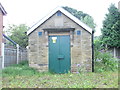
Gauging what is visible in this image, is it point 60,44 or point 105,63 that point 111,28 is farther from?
point 60,44

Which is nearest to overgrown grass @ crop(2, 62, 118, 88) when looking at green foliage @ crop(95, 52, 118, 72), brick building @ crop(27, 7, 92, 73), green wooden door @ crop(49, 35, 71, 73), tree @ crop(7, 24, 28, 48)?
brick building @ crop(27, 7, 92, 73)

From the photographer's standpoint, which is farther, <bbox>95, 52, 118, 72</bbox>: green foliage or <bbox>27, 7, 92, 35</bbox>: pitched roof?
<bbox>95, 52, 118, 72</bbox>: green foliage

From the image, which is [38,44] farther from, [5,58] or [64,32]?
[5,58]

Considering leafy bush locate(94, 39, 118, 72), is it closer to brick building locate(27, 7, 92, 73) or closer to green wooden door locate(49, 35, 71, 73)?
brick building locate(27, 7, 92, 73)

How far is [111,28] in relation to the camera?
20.7 m

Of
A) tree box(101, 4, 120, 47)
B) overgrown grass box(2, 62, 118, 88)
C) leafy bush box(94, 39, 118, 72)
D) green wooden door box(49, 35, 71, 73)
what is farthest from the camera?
tree box(101, 4, 120, 47)

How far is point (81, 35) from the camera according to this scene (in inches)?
391

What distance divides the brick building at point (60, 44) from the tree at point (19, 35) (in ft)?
25.8

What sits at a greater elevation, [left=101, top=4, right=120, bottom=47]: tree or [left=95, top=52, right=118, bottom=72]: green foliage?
[left=101, top=4, right=120, bottom=47]: tree

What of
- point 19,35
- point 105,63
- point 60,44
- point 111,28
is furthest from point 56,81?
point 111,28

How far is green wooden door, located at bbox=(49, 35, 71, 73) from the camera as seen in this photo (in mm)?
9938

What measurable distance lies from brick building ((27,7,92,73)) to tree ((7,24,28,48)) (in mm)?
7853

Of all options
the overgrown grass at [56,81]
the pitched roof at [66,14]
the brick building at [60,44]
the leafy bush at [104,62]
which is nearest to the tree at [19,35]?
the pitched roof at [66,14]

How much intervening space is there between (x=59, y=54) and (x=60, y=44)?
1.92 ft
